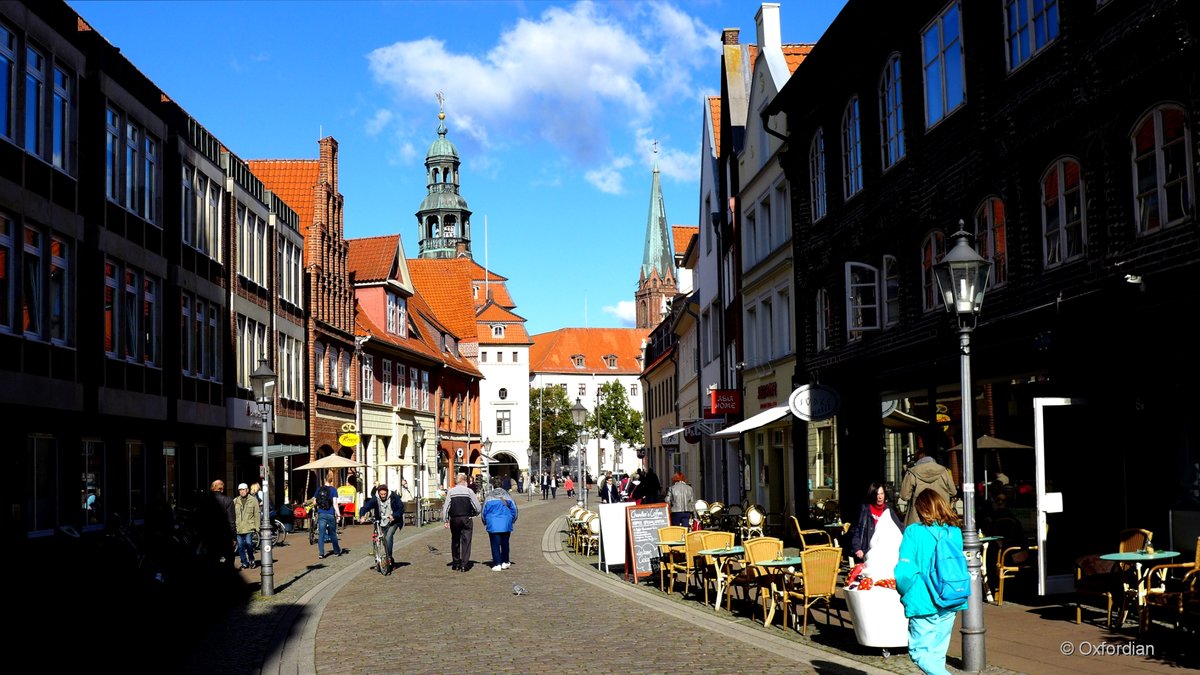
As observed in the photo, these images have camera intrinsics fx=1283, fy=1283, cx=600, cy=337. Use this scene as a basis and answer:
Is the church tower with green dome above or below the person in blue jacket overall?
above

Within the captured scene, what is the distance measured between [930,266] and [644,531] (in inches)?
246

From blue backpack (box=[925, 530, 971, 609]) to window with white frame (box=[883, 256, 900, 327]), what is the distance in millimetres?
13305

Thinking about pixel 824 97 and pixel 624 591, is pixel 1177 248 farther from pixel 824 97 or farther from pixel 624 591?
pixel 824 97

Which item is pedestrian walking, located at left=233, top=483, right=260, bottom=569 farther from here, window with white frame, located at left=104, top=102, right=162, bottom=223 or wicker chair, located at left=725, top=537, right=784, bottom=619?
wicker chair, located at left=725, top=537, right=784, bottom=619

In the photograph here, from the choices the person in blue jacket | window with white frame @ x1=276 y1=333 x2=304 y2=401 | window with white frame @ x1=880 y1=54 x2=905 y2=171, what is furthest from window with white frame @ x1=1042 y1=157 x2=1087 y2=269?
window with white frame @ x1=276 y1=333 x2=304 y2=401

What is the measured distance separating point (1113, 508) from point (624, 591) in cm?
726

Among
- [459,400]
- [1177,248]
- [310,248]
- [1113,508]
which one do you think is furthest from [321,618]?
[459,400]

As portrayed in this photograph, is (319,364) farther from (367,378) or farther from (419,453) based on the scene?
(419,453)

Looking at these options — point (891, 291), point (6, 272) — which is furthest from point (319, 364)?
point (891, 291)

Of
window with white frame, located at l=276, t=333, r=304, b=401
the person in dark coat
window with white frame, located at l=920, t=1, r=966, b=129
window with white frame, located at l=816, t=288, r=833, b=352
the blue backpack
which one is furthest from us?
window with white frame, located at l=276, t=333, r=304, b=401

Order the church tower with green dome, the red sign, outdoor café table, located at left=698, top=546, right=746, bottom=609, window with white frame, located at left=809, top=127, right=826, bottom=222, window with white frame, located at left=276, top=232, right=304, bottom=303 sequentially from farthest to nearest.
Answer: the church tower with green dome → window with white frame, located at left=276, top=232, right=304, bottom=303 → the red sign → window with white frame, located at left=809, top=127, right=826, bottom=222 → outdoor café table, located at left=698, top=546, right=746, bottom=609

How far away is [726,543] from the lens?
17344 millimetres

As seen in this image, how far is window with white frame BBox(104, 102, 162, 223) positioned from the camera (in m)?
A: 25.4

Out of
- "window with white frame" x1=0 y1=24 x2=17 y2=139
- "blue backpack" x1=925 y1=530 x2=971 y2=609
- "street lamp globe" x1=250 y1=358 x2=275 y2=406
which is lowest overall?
"blue backpack" x1=925 y1=530 x2=971 y2=609
